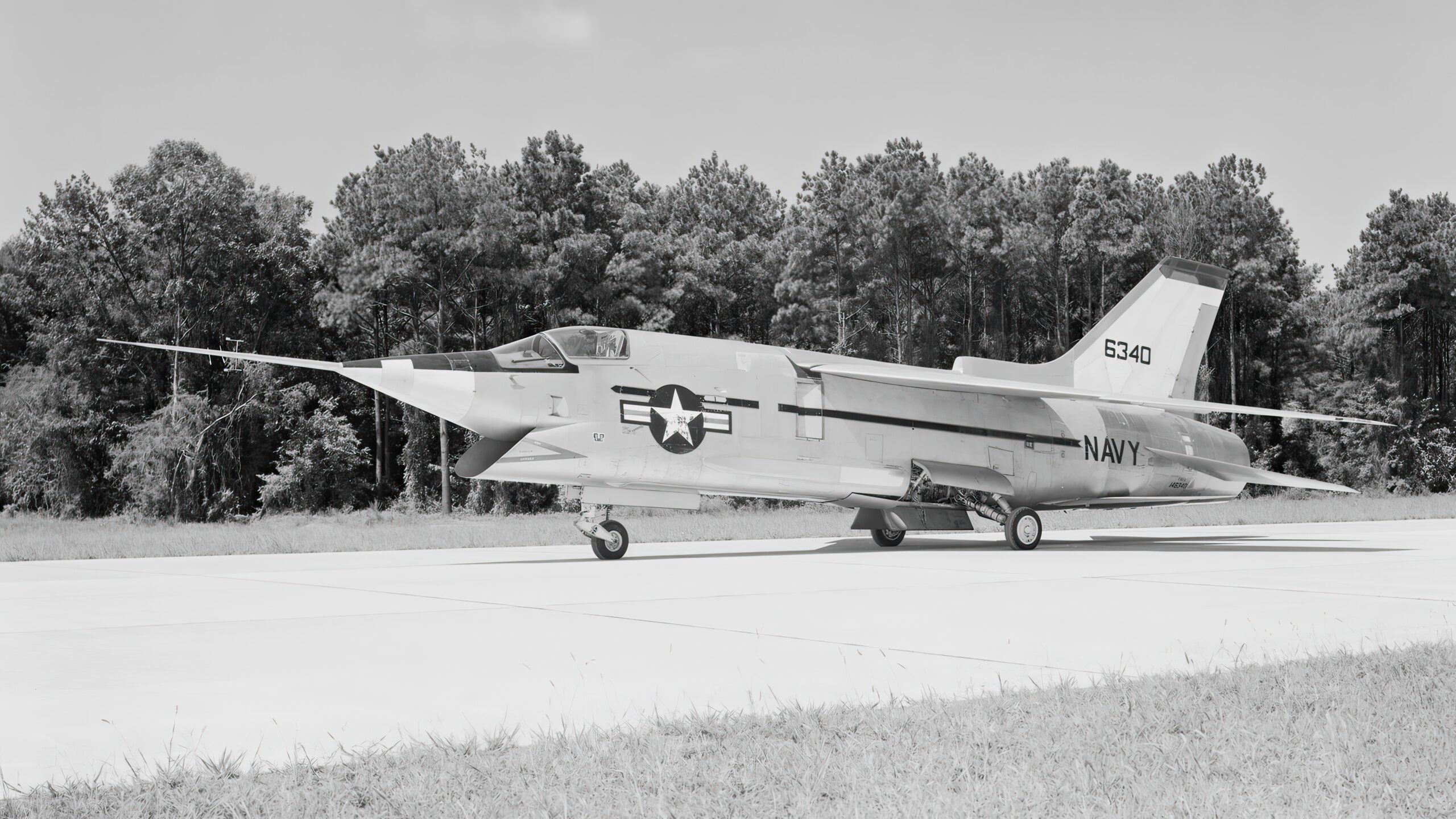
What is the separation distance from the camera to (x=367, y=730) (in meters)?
4.50

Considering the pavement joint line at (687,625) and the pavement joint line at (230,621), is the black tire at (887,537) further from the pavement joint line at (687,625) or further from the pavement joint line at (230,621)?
the pavement joint line at (230,621)

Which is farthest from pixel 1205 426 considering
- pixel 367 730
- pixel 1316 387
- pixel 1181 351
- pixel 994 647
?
pixel 1316 387

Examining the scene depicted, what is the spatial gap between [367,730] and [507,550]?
12618 millimetres

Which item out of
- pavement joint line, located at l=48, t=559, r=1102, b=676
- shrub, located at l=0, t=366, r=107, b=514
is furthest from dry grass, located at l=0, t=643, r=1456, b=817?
shrub, located at l=0, t=366, r=107, b=514

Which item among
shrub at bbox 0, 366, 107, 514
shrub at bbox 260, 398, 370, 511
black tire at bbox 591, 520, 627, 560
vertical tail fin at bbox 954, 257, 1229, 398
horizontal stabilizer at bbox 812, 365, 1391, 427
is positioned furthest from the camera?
shrub at bbox 0, 366, 107, 514

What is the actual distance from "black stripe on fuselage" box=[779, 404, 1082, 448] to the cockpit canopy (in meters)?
2.53

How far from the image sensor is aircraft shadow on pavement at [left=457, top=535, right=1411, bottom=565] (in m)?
14.9

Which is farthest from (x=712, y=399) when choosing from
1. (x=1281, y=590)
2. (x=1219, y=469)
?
(x=1219, y=469)

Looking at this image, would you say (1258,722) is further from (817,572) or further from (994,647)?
(817,572)

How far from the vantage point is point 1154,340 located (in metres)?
20.3

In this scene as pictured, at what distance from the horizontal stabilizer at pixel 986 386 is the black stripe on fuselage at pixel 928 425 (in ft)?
1.66

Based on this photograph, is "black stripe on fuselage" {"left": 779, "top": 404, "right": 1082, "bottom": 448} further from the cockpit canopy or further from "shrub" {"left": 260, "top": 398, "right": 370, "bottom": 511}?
"shrub" {"left": 260, "top": 398, "right": 370, "bottom": 511}

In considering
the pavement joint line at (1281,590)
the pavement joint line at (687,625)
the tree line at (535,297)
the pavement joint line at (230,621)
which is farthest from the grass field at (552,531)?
the tree line at (535,297)

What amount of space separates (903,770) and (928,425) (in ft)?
43.3
